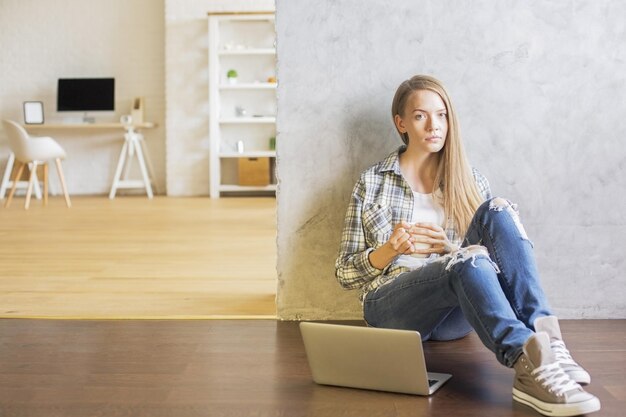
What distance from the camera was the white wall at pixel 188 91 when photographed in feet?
27.3

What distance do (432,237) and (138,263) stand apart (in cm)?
219

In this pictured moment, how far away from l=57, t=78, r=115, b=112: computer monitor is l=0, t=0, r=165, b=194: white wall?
322 millimetres

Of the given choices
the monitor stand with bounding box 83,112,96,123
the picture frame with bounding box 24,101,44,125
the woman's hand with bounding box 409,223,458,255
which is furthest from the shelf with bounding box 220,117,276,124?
the woman's hand with bounding box 409,223,458,255

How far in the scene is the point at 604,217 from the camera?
2584 millimetres

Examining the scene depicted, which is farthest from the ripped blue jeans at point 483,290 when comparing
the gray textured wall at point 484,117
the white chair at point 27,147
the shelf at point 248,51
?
the shelf at point 248,51

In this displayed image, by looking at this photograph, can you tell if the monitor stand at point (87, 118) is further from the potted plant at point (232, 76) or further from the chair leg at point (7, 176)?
the potted plant at point (232, 76)

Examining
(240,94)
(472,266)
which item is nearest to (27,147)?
(240,94)

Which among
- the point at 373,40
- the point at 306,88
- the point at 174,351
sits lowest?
the point at 174,351

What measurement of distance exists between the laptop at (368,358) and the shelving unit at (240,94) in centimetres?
635

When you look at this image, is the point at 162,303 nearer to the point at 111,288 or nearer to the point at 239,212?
the point at 111,288

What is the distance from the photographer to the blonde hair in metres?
2.19

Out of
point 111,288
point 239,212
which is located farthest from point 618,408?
point 239,212

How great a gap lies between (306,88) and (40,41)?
277 inches

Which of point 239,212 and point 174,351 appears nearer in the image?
point 174,351
